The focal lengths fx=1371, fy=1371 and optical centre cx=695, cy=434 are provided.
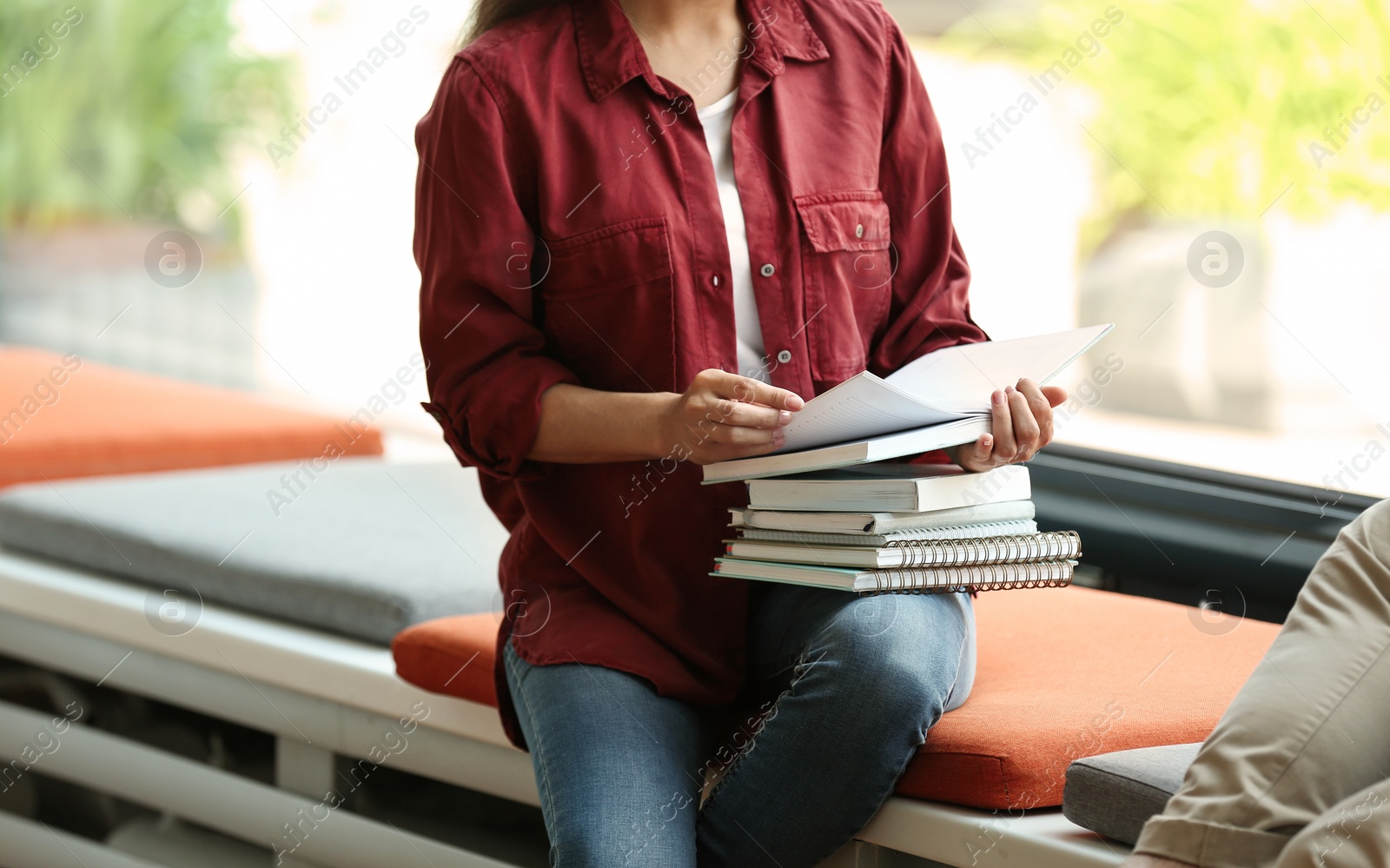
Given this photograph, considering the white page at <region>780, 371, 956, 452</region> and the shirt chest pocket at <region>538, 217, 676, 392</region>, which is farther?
the shirt chest pocket at <region>538, 217, 676, 392</region>

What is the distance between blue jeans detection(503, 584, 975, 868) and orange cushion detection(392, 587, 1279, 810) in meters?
0.05

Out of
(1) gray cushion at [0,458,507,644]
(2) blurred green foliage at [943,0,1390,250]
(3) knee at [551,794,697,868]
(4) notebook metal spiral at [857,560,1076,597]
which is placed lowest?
(1) gray cushion at [0,458,507,644]

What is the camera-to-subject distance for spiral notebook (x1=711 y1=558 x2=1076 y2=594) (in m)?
1.17

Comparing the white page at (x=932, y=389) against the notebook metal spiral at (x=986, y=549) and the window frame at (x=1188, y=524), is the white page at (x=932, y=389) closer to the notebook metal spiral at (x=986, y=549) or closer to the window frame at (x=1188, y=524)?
the notebook metal spiral at (x=986, y=549)

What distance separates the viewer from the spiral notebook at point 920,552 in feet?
3.85

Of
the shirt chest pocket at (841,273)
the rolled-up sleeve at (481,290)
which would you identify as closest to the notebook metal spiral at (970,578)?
the shirt chest pocket at (841,273)

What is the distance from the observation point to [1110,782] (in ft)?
3.61

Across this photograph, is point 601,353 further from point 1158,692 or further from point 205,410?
point 205,410

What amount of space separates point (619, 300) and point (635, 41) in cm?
26

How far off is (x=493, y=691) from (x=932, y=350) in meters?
0.59

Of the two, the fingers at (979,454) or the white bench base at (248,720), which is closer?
the fingers at (979,454)

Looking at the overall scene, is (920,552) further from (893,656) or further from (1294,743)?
(1294,743)

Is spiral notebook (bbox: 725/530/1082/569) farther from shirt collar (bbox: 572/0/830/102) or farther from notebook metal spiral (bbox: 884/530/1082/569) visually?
shirt collar (bbox: 572/0/830/102)

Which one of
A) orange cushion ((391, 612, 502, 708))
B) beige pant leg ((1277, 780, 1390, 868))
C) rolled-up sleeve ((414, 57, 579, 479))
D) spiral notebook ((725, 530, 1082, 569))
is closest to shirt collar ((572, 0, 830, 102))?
rolled-up sleeve ((414, 57, 579, 479))
